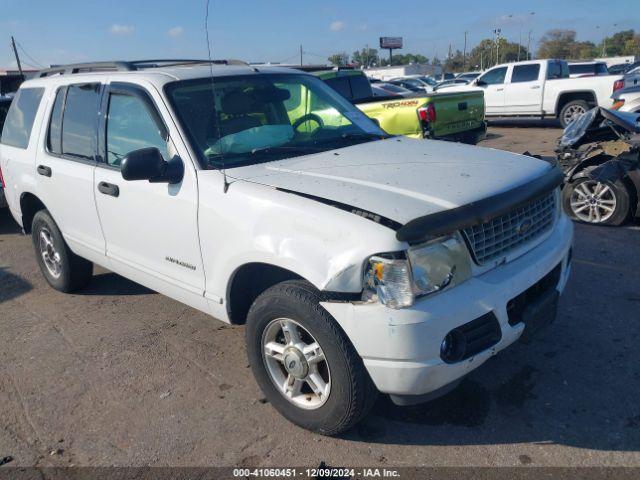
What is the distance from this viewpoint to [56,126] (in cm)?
470

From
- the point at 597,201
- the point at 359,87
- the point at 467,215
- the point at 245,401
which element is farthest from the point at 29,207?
the point at 359,87

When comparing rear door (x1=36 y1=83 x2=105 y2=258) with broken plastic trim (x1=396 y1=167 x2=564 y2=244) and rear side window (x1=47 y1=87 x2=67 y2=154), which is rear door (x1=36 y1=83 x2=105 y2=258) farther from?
broken plastic trim (x1=396 y1=167 x2=564 y2=244)

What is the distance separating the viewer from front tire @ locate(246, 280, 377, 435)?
2.71 meters

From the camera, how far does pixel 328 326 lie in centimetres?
269

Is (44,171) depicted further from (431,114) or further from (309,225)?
(431,114)

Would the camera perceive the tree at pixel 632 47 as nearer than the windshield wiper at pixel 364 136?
No

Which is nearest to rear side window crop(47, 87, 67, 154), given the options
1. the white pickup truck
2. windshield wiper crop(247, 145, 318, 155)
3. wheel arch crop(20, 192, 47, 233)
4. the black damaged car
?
wheel arch crop(20, 192, 47, 233)

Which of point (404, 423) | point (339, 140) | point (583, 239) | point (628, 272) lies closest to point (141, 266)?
point (339, 140)

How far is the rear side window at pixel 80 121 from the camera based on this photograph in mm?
4250

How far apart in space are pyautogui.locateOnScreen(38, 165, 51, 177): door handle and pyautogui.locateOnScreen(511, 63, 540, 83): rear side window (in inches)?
549

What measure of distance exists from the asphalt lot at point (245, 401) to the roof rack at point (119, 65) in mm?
1978

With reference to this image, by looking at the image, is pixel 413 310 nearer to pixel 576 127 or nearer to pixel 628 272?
pixel 628 272

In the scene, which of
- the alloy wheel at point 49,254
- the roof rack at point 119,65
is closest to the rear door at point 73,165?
the roof rack at point 119,65

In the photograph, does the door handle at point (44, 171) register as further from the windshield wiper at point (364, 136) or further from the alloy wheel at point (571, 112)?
the alloy wheel at point (571, 112)
